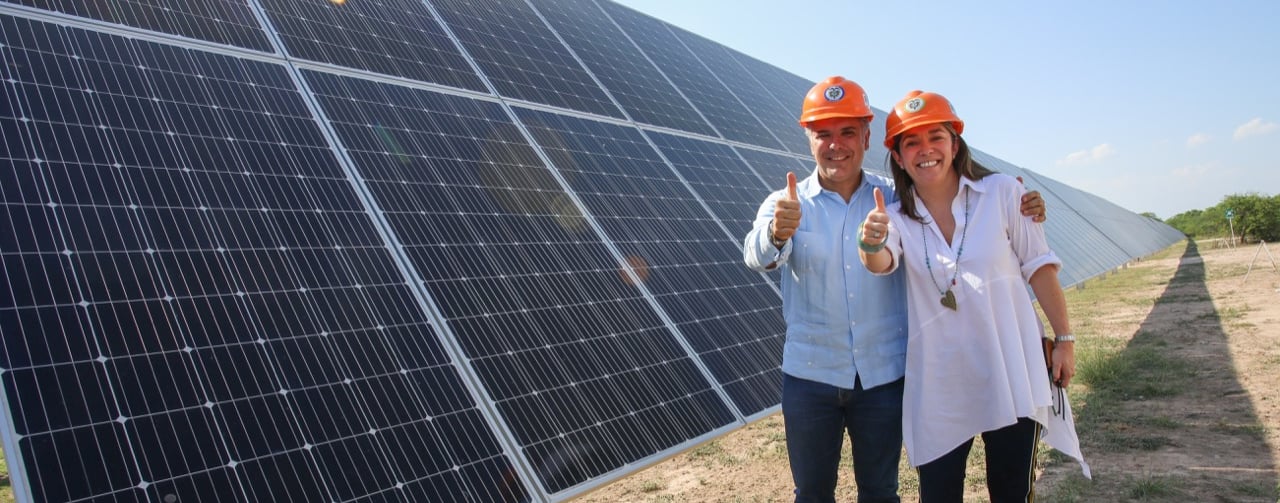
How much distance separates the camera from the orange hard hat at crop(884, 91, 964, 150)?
10.8 ft

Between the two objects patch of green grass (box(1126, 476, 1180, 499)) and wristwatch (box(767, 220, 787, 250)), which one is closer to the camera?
wristwatch (box(767, 220, 787, 250))

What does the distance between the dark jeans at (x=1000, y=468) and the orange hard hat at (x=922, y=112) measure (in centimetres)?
135

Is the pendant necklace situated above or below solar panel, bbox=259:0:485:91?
above

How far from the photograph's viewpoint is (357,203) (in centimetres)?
548

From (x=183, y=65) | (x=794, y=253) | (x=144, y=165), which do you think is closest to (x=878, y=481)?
(x=794, y=253)

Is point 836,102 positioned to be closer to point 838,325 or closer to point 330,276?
point 838,325

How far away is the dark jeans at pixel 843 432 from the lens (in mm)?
3396

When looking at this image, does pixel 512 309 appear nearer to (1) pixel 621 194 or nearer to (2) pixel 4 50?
(1) pixel 621 194

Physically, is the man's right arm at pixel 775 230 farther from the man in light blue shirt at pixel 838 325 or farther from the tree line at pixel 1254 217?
the tree line at pixel 1254 217

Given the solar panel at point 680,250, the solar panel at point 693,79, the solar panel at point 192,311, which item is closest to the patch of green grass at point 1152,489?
the solar panel at point 680,250

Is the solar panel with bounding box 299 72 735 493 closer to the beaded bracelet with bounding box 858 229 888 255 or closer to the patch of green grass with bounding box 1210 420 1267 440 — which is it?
the beaded bracelet with bounding box 858 229 888 255

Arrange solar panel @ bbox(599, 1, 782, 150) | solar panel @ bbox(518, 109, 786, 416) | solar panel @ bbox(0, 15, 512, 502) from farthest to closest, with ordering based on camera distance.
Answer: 1. solar panel @ bbox(599, 1, 782, 150)
2. solar panel @ bbox(518, 109, 786, 416)
3. solar panel @ bbox(0, 15, 512, 502)

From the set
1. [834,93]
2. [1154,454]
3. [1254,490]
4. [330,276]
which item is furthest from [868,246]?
[1154,454]

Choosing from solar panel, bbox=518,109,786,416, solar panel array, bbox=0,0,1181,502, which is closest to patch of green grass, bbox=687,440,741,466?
solar panel, bbox=518,109,786,416
